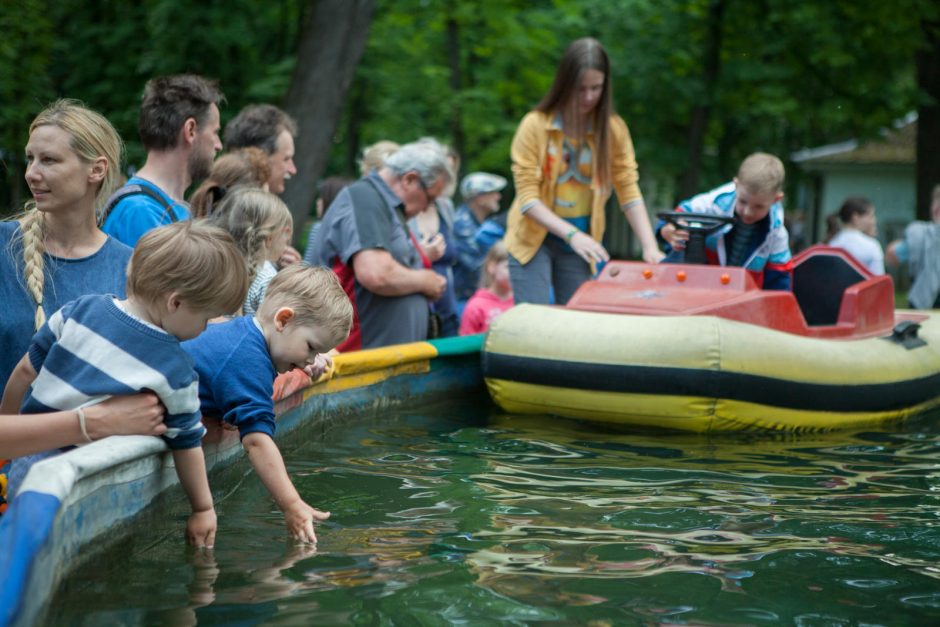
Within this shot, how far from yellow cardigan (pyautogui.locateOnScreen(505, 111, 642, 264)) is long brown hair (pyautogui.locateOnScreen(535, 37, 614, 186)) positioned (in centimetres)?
5

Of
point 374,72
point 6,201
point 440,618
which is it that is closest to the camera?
point 440,618

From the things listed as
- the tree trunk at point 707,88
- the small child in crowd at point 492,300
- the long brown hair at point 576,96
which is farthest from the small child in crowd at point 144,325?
the tree trunk at point 707,88

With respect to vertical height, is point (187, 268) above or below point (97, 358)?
above

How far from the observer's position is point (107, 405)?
3273 millimetres

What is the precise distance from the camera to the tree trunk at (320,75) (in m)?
11.3

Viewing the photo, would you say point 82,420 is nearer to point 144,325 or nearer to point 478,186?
point 144,325

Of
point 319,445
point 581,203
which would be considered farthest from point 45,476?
point 581,203

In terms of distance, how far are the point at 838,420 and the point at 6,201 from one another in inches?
503

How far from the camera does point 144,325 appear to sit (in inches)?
127

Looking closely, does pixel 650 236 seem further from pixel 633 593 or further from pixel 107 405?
pixel 107 405

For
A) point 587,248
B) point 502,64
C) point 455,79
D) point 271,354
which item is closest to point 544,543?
point 271,354

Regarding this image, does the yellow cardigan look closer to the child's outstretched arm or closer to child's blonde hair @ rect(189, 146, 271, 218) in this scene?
child's blonde hair @ rect(189, 146, 271, 218)

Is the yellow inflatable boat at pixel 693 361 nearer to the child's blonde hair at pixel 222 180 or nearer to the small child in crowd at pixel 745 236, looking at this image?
the small child in crowd at pixel 745 236

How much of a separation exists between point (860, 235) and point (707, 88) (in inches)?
320
